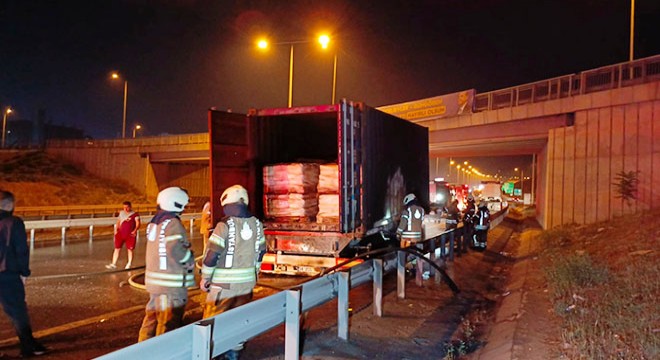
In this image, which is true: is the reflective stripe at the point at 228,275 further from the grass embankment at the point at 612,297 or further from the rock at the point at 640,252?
the rock at the point at 640,252

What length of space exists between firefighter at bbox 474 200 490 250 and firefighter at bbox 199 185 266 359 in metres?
11.3

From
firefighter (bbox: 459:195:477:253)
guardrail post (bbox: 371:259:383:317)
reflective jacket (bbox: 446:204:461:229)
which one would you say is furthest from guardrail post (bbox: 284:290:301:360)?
reflective jacket (bbox: 446:204:461:229)

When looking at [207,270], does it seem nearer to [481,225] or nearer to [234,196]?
[234,196]

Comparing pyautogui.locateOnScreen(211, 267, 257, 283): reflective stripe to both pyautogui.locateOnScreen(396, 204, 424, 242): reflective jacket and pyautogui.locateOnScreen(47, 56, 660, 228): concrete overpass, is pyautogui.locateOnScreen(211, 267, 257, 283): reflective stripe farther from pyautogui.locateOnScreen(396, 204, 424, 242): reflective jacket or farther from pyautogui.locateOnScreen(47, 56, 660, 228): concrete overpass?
pyautogui.locateOnScreen(47, 56, 660, 228): concrete overpass

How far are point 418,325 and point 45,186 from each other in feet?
126

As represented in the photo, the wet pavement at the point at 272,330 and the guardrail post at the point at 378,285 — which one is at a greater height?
the guardrail post at the point at 378,285

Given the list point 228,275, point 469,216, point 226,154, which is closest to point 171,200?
point 228,275

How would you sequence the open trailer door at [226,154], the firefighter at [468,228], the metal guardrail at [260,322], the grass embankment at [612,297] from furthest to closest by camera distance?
the firefighter at [468,228], the open trailer door at [226,154], the grass embankment at [612,297], the metal guardrail at [260,322]

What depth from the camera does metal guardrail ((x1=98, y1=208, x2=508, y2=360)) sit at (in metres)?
2.97

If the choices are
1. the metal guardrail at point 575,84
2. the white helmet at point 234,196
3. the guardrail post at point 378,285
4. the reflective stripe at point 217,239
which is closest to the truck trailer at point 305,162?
the guardrail post at point 378,285

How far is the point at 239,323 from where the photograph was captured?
383cm

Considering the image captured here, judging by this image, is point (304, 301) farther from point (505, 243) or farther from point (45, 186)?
point (45, 186)

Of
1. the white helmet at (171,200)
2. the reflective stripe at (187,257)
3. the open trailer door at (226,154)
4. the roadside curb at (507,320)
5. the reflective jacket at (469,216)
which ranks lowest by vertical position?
the roadside curb at (507,320)

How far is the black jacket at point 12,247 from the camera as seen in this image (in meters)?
4.93
